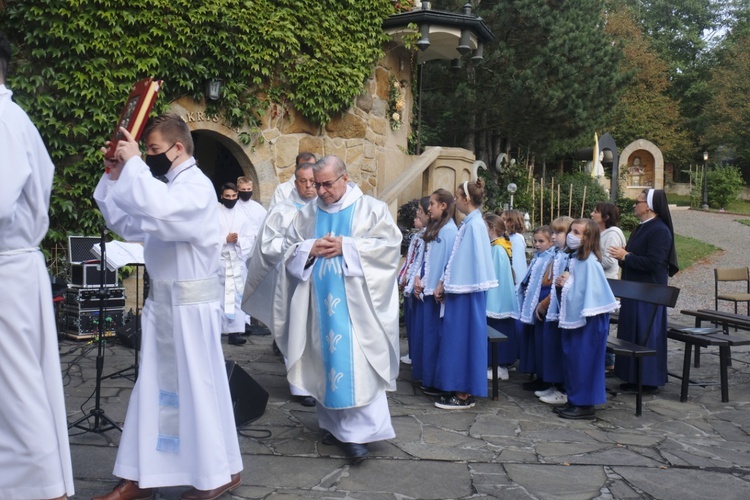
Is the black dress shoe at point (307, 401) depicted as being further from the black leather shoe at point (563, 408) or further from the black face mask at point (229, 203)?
the black face mask at point (229, 203)

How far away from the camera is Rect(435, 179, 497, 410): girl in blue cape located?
6062 mm

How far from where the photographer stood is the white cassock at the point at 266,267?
5566 millimetres

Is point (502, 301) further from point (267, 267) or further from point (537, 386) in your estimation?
point (267, 267)

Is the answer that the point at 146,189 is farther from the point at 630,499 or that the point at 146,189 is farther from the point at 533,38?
the point at 533,38

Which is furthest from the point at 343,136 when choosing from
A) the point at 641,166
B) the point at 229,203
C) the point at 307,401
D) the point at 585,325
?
the point at 641,166

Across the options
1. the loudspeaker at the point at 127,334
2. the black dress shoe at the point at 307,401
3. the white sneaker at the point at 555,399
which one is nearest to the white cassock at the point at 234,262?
the loudspeaker at the point at 127,334

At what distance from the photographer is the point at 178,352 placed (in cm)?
374

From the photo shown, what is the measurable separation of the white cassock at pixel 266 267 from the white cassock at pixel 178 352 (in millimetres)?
1648

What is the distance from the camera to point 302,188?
6.59 meters

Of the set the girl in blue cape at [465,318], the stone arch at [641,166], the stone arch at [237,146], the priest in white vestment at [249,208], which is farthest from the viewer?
the stone arch at [641,166]

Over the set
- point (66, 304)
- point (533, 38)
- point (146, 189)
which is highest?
point (533, 38)

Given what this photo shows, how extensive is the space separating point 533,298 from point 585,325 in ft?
2.91

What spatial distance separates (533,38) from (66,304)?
15527 millimetres

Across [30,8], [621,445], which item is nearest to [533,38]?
[30,8]
